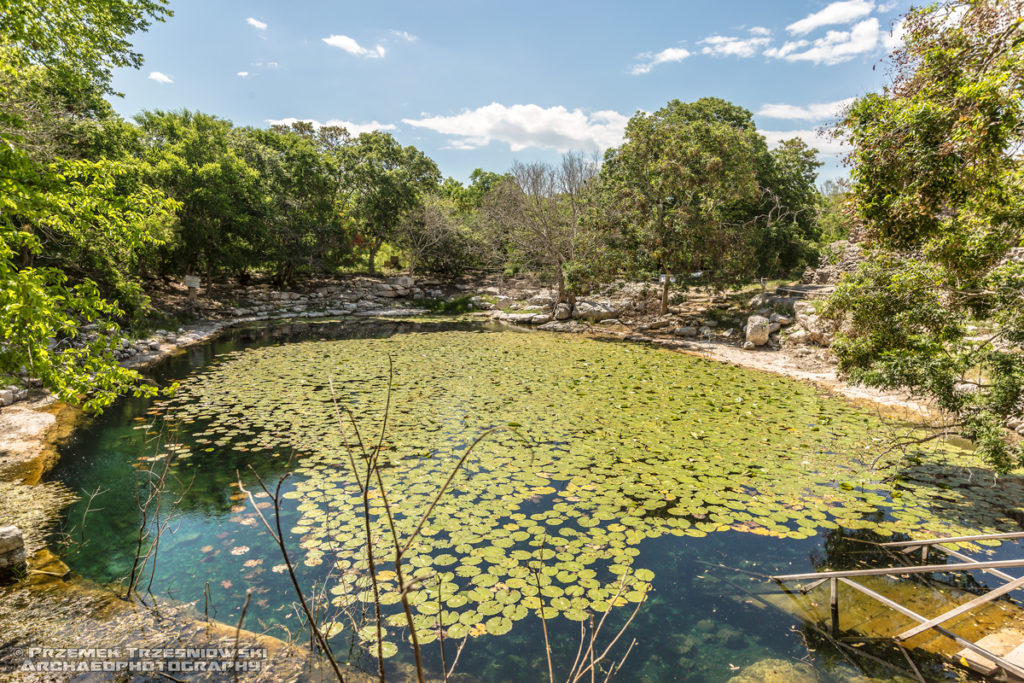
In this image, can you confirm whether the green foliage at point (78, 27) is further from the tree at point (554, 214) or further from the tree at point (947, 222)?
the tree at point (554, 214)

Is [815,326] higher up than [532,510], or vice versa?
[815,326]

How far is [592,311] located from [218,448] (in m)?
16.4

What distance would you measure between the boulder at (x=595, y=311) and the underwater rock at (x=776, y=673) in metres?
18.0

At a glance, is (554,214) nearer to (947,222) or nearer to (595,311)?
(595,311)

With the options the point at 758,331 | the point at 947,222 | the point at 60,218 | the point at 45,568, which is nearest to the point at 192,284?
the point at 60,218

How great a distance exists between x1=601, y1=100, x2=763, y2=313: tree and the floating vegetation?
7867 millimetres

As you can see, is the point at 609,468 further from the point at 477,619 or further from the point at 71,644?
the point at 71,644

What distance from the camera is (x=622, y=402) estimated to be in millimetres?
9273

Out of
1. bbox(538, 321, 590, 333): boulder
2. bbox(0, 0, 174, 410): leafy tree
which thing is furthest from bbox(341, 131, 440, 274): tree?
bbox(0, 0, 174, 410): leafy tree

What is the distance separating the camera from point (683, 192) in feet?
58.3

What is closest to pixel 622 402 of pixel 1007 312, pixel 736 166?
pixel 1007 312

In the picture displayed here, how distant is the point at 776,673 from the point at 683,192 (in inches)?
672

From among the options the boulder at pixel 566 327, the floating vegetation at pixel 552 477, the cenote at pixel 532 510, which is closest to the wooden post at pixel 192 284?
the floating vegetation at pixel 552 477

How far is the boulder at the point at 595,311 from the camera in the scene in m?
21.1
